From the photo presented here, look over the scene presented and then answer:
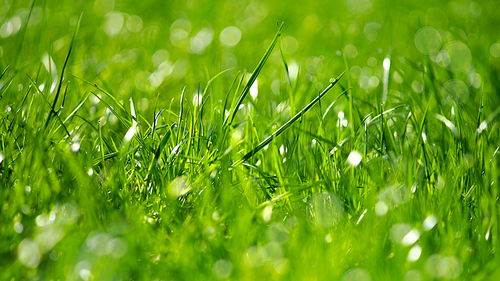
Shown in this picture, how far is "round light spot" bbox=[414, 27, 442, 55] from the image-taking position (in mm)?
2723

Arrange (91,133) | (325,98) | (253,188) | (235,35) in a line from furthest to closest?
(235,35) → (325,98) → (91,133) → (253,188)

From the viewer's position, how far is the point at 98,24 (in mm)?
3156

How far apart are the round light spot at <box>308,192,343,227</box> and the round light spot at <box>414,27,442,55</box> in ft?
6.40

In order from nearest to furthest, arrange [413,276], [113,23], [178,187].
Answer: [413,276] → [178,187] → [113,23]

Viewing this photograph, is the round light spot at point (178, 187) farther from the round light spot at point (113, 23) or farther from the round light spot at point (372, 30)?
the round light spot at point (372, 30)

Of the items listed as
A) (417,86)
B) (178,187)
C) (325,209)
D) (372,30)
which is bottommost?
(372,30)

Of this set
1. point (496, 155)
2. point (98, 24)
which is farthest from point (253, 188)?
point (98, 24)

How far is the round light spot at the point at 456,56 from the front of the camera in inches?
88.4

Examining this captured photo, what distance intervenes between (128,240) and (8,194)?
0.38 m

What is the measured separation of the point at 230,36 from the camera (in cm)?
310

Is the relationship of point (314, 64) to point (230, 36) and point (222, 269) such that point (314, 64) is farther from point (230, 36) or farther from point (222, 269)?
point (222, 269)

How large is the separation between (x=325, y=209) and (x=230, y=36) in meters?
2.27

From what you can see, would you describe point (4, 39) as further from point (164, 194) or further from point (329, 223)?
point (329, 223)

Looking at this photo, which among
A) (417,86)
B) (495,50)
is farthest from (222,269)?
(495,50)
